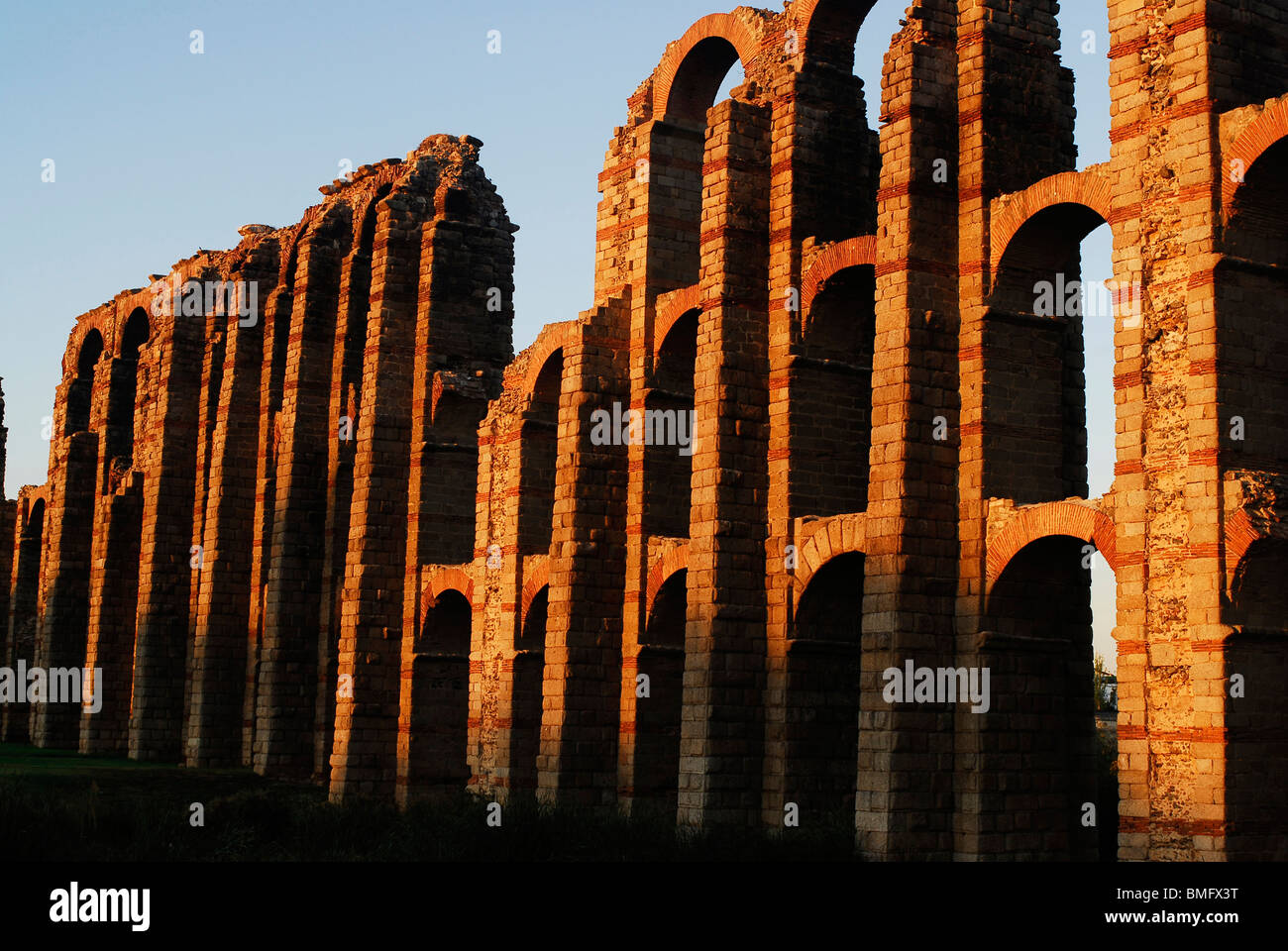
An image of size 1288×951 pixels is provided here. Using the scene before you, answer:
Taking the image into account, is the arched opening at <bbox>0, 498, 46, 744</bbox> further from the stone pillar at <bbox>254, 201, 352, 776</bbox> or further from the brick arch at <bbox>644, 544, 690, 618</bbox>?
the brick arch at <bbox>644, 544, 690, 618</bbox>

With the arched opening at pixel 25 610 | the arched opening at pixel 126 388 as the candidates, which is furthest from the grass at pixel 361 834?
the arched opening at pixel 25 610

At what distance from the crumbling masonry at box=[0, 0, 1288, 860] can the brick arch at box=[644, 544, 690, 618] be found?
60 millimetres

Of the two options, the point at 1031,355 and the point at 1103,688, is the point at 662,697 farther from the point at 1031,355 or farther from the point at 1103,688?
the point at 1103,688

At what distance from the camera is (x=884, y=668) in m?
19.0

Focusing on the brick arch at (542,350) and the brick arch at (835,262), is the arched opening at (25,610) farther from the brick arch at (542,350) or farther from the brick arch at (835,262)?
the brick arch at (835,262)

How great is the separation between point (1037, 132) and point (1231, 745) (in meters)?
8.61

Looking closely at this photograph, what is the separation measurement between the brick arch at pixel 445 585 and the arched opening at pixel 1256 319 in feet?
50.0

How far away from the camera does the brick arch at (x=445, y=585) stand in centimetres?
2861

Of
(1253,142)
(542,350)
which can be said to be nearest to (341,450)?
(542,350)

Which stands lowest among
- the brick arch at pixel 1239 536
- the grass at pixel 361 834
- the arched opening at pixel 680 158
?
the grass at pixel 361 834

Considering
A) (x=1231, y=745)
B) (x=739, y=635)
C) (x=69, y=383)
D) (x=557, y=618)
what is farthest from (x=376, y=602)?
(x=69, y=383)

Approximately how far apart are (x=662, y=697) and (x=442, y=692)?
22.8 feet
